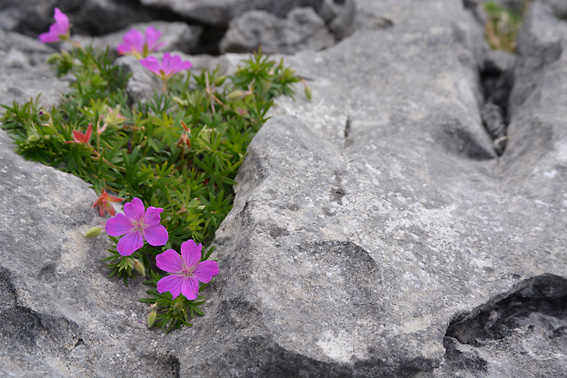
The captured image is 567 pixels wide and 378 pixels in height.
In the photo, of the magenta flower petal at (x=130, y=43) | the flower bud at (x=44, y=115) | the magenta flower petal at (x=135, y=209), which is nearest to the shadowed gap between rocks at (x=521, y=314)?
the magenta flower petal at (x=135, y=209)

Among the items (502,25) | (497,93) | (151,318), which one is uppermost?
(502,25)

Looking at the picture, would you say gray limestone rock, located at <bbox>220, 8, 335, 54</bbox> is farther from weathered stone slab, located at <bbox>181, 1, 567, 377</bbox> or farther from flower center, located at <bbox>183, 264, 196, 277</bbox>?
flower center, located at <bbox>183, 264, 196, 277</bbox>

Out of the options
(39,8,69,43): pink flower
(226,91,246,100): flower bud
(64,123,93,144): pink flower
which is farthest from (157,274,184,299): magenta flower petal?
(39,8,69,43): pink flower

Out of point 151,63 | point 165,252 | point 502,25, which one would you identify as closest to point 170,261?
point 165,252

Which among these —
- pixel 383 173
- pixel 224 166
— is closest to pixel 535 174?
pixel 383 173

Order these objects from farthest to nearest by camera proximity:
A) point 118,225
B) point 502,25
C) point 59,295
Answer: point 502,25 < point 118,225 < point 59,295

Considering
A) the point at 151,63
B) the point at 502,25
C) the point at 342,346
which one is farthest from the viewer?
the point at 502,25

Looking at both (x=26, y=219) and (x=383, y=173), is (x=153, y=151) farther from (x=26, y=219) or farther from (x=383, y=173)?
(x=383, y=173)

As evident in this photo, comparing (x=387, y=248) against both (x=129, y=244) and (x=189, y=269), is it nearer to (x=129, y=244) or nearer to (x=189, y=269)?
(x=189, y=269)
